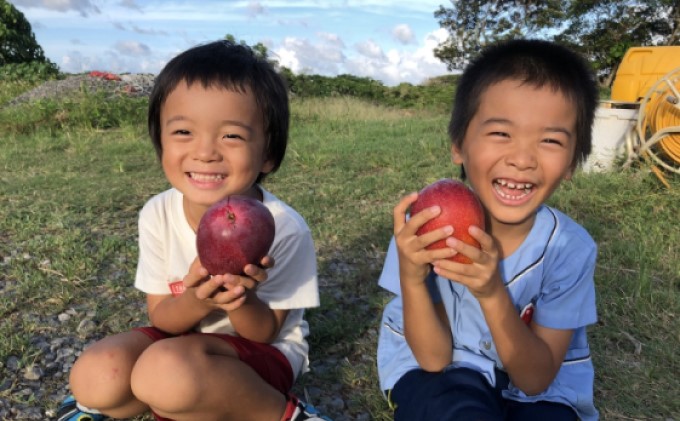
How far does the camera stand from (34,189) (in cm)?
491

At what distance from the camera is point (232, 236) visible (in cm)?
159

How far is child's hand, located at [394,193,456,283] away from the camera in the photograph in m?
1.46

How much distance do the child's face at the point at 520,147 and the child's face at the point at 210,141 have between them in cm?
70

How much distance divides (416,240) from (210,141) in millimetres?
749

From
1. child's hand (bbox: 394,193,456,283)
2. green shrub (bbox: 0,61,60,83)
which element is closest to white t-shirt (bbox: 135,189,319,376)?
child's hand (bbox: 394,193,456,283)

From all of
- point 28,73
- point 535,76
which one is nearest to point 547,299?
point 535,76

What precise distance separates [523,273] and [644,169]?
357 centimetres

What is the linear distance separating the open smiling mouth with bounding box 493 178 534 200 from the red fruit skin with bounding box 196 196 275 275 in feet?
2.19

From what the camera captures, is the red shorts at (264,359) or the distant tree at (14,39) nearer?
the red shorts at (264,359)

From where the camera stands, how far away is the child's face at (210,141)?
73.0 inches

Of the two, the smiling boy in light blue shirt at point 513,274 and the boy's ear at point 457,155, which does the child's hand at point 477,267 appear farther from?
the boy's ear at point 457,155

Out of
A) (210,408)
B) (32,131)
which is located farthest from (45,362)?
(32,131)

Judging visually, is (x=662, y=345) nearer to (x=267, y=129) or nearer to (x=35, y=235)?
(x=267, y=129)

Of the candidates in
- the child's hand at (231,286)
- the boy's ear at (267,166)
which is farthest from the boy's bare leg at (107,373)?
the boy's ear at (267,166)
